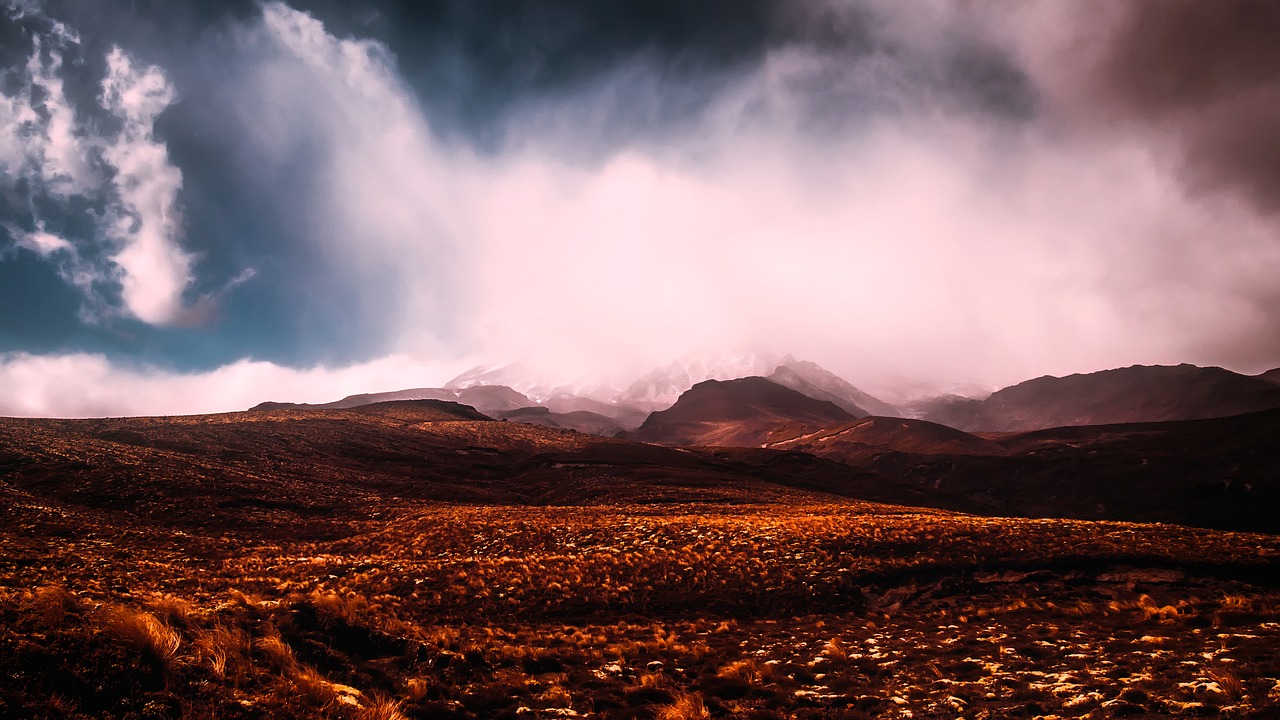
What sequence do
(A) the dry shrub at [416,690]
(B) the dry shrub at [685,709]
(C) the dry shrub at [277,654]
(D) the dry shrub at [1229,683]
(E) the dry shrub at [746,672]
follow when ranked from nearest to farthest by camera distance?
1. (C) the dry shrub at [277,654]
2. (D) the dry shrub at [1229,683]
3. (A) the dry shrub at [416,690]
4. (B) the dry shrub at [685,709]
5. (E) the dry shrub at [746,672]

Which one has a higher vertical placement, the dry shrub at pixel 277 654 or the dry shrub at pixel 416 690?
the dry shrub at pixel 277 654

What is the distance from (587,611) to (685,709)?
397 inches

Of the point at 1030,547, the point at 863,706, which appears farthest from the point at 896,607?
the point at 863,706

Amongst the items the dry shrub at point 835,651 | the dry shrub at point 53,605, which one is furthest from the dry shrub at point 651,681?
the dry shrub at point 53,605

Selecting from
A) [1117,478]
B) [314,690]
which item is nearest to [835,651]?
[314,690]

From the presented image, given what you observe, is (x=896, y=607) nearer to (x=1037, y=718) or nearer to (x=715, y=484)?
(x=1037, y=718)

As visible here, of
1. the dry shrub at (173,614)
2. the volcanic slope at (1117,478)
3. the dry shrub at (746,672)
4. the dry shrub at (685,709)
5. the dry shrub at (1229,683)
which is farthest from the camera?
the volcanic slope at (1117,478)

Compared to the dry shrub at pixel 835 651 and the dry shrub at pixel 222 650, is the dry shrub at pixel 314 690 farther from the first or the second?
the dry shrub at pixel 835 651

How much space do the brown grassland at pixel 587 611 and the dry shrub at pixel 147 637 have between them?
0.12 feet

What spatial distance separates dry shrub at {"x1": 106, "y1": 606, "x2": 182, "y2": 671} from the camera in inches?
260

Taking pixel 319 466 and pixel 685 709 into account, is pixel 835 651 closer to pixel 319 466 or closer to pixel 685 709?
pixel 685 709

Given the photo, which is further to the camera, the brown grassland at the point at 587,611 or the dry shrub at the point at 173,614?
the dry shrub at the point at 173,614

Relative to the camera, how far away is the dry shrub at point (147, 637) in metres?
6.61

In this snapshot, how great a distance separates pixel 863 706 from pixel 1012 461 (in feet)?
624
